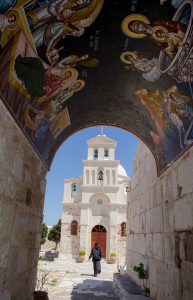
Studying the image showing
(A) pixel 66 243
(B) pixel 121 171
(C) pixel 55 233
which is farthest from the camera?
(C) pixel 55 233

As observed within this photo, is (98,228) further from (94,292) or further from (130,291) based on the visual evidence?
(130,291)

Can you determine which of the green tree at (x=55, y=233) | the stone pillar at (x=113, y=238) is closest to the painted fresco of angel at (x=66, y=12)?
the stone pillar at (x=113, y=238)

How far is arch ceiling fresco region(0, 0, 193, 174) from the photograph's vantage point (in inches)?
126

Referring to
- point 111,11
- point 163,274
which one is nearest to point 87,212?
point 163,274

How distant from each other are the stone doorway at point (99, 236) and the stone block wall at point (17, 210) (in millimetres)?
19905

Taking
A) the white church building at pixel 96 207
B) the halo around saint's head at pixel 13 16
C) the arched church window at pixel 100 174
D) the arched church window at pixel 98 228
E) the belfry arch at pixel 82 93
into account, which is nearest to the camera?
the halo around saint's head at pixel 13 16

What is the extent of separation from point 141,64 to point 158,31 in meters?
0.75

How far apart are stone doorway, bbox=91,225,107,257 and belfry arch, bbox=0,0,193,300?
19883 millimetres

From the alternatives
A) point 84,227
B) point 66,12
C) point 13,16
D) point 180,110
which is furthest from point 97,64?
point 84,227

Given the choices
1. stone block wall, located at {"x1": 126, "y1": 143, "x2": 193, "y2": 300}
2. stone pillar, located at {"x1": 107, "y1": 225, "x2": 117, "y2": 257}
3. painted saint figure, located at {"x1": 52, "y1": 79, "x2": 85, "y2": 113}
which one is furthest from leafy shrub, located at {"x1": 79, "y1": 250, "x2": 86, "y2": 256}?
painted saint figure, located at {"x1": 52, "y1": 79, "x2": 85, "y2": 113}

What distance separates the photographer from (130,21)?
11.5 feet

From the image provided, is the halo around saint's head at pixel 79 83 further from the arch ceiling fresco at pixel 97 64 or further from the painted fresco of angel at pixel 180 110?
the painted fresco of angel at pixel 180 110

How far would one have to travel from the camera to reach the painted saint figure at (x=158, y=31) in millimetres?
3438

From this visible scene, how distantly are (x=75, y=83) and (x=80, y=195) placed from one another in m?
22.6
